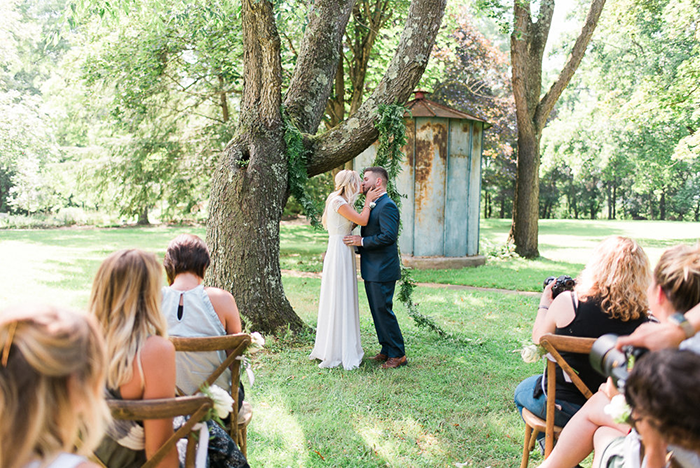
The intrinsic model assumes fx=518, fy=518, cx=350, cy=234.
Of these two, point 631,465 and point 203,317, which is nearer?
point 631,465

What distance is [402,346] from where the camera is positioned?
600cm

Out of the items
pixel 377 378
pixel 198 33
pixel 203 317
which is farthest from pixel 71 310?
pixel 198 33

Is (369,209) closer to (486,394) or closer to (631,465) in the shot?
(486,394)

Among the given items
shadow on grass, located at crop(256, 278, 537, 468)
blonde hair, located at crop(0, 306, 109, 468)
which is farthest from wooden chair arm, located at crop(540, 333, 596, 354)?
blonde hair, located at crop(0, 306, 109, 468)

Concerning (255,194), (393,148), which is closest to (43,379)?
(255,194)

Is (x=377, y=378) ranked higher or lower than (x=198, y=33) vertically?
lower

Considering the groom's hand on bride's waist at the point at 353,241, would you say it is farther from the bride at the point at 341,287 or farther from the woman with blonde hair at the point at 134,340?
the woman with blonde hair at the point at 134,340

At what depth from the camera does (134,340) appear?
213 centimetres

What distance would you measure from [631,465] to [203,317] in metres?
2.41

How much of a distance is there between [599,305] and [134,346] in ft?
8.29

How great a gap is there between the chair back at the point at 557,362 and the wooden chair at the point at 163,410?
1845 millimetres

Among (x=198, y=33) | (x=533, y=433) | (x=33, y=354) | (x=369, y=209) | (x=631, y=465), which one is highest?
(x=198, y=33)

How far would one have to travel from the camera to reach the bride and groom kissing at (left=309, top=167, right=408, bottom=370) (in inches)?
231

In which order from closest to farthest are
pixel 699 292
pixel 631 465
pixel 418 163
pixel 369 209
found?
pixel 631 465
pixel 699 292
pixel 369 209
pixel 418 163
